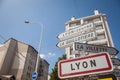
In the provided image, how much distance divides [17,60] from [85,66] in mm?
39928

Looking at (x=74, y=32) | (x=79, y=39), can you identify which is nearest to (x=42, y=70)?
(x=74, y=32)

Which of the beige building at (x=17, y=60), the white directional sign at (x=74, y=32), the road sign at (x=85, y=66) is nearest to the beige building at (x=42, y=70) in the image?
the beige building at (x=17, y=60)

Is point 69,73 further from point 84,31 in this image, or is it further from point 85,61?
point 84,31

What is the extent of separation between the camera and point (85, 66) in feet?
6.61

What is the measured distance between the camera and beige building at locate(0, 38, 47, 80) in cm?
3584

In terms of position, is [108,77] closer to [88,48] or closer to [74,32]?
[88,48]

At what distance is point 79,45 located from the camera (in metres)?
3.39

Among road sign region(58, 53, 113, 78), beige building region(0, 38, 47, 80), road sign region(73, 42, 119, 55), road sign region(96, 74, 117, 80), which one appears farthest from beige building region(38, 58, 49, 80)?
road sign region(96, 74, 117, 80)

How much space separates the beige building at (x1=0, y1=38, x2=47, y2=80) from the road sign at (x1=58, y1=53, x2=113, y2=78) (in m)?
36.1

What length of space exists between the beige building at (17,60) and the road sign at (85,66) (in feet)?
118

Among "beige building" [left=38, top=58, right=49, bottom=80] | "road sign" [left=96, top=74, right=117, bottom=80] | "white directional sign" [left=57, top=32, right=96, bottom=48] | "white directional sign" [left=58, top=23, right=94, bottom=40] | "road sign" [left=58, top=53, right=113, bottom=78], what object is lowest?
"road sign" [left=96, top=74, right=117, bottom=80]

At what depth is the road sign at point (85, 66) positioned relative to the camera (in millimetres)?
1871

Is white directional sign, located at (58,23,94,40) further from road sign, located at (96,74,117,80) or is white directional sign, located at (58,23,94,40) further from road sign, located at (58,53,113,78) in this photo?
road sign, located at (96,74,117,80)

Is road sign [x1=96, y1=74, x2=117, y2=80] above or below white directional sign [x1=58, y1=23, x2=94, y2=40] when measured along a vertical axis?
below
